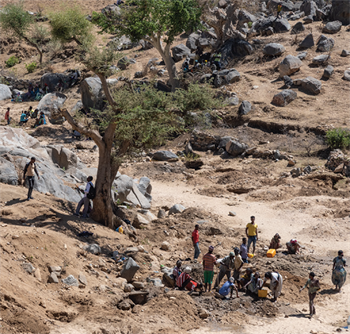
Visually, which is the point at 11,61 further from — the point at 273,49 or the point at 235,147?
the point at 235,147

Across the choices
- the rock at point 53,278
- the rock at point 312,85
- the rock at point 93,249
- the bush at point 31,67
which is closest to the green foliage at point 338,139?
the rock at point 312,85

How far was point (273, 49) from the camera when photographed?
2930 centimetres

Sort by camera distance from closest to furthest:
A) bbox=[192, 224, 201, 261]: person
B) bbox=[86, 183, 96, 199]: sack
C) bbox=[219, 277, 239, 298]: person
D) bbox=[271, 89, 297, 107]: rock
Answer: bbox=[219, 277, 239, 298]: person, bbox=[192, 224, 201, 261]: person, bbox=[86, 183, 96, 199]: sack, bbox=[271, 89, 297, 107]: rock

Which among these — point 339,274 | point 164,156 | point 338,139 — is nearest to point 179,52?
point 164,156

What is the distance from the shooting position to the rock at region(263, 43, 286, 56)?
2927 cm

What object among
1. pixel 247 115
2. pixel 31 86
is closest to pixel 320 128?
pixel 247 115

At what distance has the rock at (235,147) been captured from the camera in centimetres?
2092

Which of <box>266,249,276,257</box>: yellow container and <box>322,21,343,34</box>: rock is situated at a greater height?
<box>322,21,343,34</box>: rock

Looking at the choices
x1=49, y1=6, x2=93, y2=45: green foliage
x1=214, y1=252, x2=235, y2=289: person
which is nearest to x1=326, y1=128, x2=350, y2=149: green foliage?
x1=214, y1=252, x2=235, y2=289: person

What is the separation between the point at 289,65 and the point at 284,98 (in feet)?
11.3

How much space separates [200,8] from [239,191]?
1428cm

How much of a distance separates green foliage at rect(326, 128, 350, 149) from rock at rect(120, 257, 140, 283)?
1302cm

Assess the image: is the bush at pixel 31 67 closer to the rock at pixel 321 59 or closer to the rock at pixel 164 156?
the rock at pixel 164 156

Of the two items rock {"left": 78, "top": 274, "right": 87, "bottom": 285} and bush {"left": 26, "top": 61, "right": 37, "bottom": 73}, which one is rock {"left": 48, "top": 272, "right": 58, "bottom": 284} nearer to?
rock {"left": 78, "top": 274, "right": 87, "bottom": 285}
